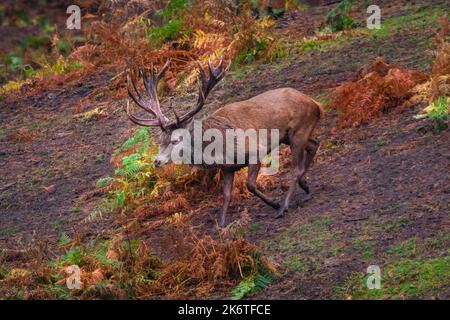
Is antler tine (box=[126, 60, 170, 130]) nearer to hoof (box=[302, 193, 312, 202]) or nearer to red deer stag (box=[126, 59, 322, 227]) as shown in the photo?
red deer stag (box=[126, 59, 322, 227])

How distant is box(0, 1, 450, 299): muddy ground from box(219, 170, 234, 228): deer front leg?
346 millimetres

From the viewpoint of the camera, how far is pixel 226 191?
452 inches

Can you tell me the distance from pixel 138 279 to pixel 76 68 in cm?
905

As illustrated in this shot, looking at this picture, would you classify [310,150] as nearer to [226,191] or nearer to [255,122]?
[255,122]

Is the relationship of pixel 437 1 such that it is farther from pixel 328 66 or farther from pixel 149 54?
pixel 149 54

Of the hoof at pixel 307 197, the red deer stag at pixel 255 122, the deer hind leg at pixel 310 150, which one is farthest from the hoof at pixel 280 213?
the deer hind leg at pixel 310 150

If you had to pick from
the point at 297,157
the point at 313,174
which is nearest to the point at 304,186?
the point at 297,157

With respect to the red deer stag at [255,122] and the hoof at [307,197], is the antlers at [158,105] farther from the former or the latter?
the hoof at [307,197]

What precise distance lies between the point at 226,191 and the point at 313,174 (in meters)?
1.36

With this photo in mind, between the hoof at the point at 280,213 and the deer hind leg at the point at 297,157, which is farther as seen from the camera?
the deer hind leg at the point at 297,157

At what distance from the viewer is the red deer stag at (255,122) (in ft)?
37.5

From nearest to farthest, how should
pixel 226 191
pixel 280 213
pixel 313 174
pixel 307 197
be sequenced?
pixel 280 213
pixel 226 191
pixel 307 197
pixel 313 174
